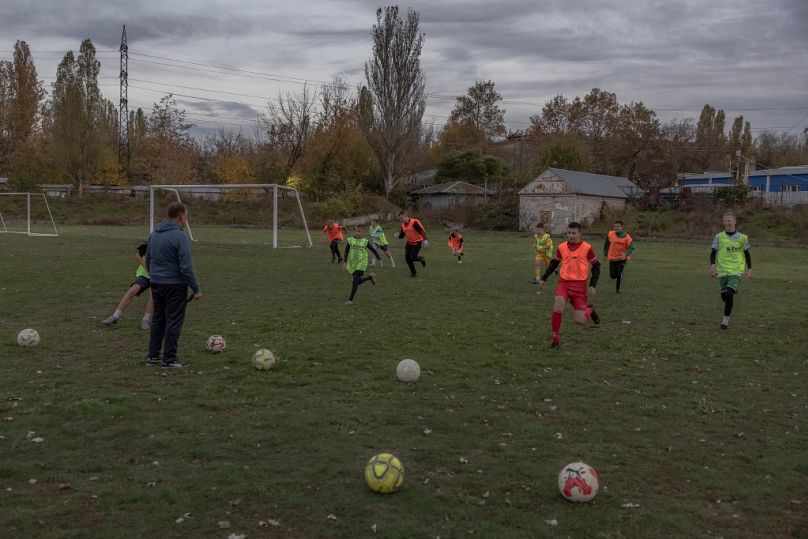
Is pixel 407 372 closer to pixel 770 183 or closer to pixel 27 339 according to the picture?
pixel 27 339

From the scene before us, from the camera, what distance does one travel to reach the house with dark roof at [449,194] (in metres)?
58.9

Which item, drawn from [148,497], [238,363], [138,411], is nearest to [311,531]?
[148,497]

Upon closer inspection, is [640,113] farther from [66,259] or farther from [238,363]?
[238,363]

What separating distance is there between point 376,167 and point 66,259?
4142cm

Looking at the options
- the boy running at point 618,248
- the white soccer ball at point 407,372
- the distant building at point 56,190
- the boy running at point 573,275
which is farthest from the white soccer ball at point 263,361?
the distant building at point 56,190

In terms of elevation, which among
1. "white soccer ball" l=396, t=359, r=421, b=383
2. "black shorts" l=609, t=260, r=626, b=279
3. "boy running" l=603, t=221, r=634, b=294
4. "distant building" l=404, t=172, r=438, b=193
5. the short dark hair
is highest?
"distant building" l=404, t=172, r=438, b=193

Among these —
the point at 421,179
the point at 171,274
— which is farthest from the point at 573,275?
the point at 421,179

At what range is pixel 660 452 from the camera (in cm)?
604

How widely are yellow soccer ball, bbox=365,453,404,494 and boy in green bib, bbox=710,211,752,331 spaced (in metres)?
8.73

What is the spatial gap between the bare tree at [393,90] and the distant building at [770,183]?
74.1 ft

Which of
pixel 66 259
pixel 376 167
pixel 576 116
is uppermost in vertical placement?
pixel 576 116

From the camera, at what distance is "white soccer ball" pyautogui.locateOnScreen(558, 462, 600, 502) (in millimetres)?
4879

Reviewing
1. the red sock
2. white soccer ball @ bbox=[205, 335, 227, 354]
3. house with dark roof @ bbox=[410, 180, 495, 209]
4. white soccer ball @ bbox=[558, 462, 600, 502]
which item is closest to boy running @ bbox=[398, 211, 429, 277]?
the red sock

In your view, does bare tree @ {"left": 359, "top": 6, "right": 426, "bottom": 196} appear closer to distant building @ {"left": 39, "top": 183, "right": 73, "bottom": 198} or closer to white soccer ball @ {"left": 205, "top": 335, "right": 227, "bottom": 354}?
distant building @ {"left": 39, "top": 183, "right": 73, "bottom": 198}
